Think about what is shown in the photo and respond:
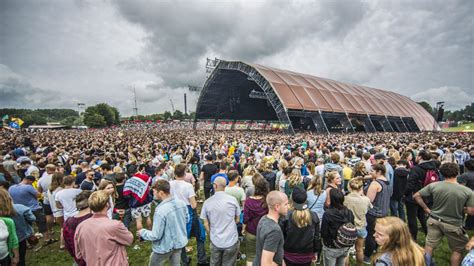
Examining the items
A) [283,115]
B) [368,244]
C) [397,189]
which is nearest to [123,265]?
[368,244]

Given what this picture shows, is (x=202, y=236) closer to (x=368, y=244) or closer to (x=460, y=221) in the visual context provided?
(x=368, y=244)

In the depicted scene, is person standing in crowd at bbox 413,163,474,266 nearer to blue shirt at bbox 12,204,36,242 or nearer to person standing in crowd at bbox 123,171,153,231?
person standing in crowd at bbox 123,171,153,231

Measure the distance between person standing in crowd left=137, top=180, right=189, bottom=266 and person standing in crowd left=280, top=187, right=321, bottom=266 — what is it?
1.58 m

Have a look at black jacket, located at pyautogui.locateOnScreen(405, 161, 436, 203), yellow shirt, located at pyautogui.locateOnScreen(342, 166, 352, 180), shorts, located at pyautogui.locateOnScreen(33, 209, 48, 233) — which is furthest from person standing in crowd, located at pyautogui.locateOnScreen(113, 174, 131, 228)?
black jacket, located at pyautogui.locateOnScreen(405, 161, 436, 203)

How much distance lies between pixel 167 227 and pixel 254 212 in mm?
1403

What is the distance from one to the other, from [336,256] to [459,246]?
212 centimetres

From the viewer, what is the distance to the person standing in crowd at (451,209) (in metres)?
3.55

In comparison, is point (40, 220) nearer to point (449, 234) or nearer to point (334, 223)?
point (334, 223)

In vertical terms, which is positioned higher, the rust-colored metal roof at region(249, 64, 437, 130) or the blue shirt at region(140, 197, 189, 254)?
the rust-colored metal roof at region(249, 64, 437, 130)

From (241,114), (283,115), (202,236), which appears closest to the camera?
(202,236)

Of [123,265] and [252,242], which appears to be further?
[252,242]

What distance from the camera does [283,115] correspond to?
106 feet

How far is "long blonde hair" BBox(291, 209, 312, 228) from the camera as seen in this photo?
9.71 feet

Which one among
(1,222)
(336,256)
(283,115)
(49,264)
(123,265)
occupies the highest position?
(283,115)
